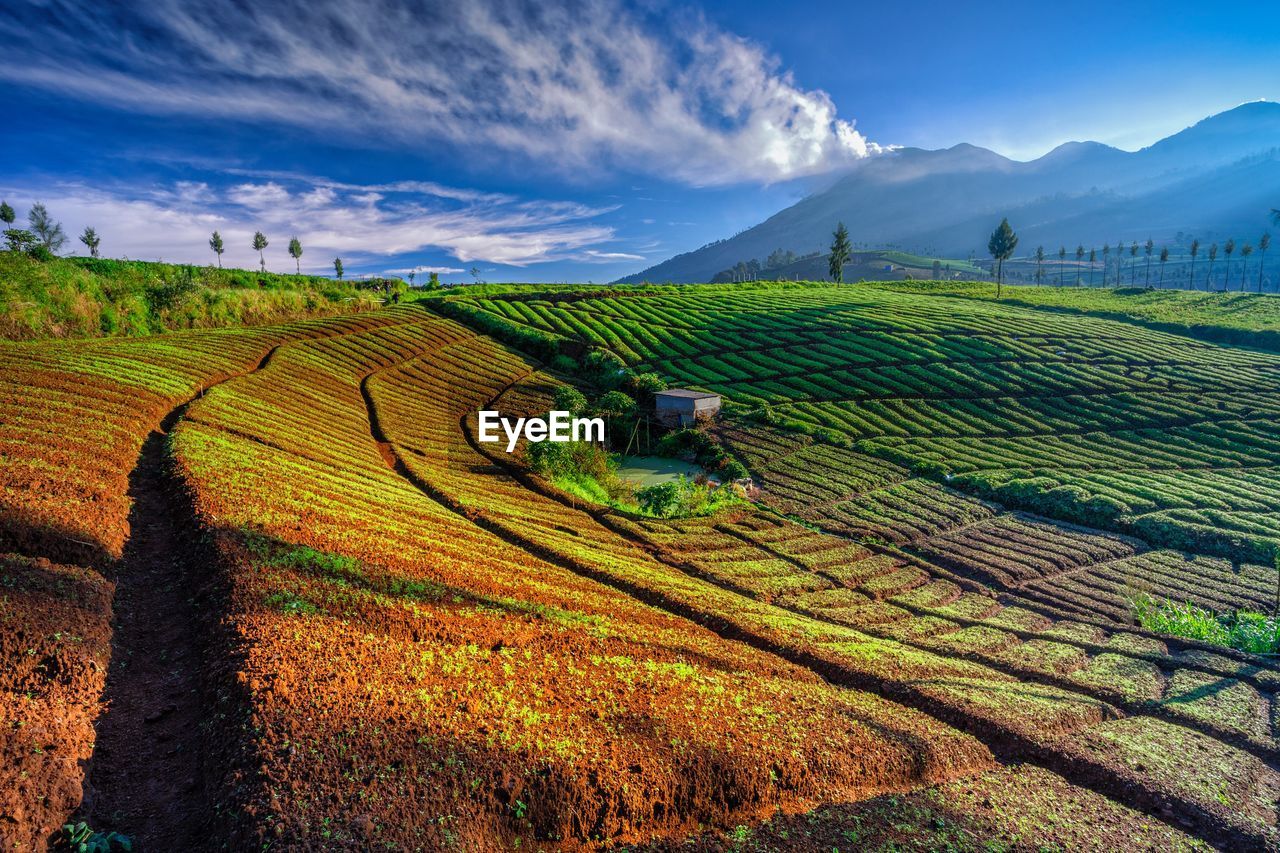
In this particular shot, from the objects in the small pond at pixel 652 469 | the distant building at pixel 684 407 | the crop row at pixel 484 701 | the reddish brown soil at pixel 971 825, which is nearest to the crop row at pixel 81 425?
the crop row at pixel 484 701

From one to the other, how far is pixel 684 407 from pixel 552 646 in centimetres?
4771

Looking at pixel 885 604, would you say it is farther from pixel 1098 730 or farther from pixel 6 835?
pixel 6 835

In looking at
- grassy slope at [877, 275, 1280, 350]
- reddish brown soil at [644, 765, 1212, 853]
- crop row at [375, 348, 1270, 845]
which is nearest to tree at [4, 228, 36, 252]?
crop row at [375, 348, 1270, 845]

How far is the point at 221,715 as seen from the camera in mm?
9953

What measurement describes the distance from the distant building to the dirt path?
155ft

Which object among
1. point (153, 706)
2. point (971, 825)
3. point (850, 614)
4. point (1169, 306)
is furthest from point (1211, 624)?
point (1169, 306)

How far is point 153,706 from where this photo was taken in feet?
35.6

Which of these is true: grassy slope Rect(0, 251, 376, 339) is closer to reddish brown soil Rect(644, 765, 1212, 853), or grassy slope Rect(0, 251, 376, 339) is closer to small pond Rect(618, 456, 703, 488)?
small pond Rect(618, 456, 703, 488)

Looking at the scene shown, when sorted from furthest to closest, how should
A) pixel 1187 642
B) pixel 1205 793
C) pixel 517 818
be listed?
1. pixel 1187 642
2. pixel 1205 793
3. pixel 517 818

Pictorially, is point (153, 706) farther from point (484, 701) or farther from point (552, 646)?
point (552, 646)

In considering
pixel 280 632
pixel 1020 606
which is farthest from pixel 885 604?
pixel 280 632

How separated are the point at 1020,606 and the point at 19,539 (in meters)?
37.9

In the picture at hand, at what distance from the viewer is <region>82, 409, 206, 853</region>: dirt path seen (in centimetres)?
862

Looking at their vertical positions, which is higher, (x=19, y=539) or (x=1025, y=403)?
(x=19, y=539)
